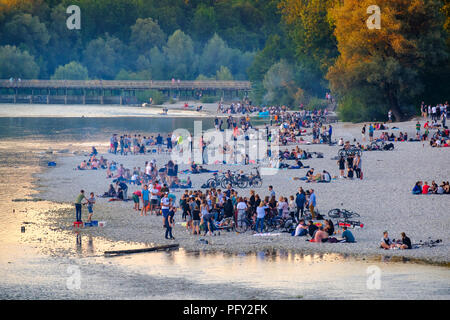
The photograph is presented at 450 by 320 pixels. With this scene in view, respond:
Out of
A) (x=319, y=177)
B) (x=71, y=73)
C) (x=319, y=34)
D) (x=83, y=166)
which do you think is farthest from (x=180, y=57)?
(x=319, y=177)

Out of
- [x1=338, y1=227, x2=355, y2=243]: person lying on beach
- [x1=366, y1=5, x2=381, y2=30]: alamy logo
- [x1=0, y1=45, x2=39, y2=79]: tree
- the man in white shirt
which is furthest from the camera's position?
[x1=0, y1=45, x2=39, y2=79]: tree

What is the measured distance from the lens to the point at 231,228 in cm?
2805

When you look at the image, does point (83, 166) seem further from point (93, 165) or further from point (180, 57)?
point (180, 57)

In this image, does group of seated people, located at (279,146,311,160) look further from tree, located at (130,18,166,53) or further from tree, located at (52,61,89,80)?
tree, located at (130,18,166,53)

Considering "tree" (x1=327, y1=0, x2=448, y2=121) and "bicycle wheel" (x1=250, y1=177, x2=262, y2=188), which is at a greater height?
"tree" (x1=327, y1=0, x2=448, y2=121)

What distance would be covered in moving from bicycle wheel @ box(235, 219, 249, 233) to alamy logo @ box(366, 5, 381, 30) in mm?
36102

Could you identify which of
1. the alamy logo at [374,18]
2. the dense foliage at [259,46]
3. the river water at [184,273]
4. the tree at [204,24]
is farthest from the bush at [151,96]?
the river water at [184,273]

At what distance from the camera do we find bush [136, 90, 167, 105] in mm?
119125

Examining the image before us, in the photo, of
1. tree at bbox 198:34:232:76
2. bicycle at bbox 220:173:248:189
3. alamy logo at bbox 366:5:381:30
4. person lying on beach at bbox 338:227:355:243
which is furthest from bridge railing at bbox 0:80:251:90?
person lying on beach at bbox 338:227:355:243

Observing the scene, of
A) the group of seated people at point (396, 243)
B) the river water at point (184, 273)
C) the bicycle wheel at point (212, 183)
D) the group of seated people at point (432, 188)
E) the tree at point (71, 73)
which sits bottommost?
the river water at point (184, 273)

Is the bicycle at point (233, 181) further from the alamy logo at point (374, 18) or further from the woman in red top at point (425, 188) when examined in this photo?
the alamy logo at point (374, 18)

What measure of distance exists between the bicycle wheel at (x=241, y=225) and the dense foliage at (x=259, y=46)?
35.8 metres

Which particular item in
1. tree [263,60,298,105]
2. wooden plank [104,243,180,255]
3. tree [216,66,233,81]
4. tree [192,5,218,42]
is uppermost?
tree [192,5,218,42]

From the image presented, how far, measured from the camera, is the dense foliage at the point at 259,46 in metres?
61.9
